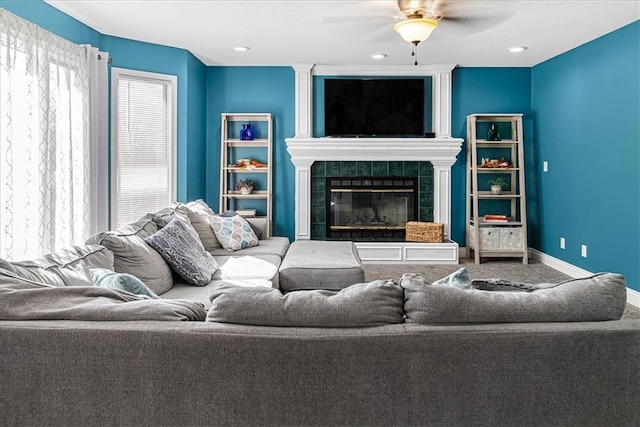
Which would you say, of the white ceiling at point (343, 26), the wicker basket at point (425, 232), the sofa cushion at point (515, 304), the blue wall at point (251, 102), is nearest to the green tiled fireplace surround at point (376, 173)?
the wicker basket at point (425, 232)

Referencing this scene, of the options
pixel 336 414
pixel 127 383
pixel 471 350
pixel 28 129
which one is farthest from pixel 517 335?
pixel 28 129

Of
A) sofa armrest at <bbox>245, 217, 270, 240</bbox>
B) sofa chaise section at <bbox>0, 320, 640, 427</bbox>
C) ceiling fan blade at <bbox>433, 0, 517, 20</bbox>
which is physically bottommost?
sofa chaise section at <bbox>0, 320, 640, 427</bbox>

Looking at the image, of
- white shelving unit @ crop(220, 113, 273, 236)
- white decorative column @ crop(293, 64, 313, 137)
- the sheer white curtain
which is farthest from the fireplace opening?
the sheer white curtain

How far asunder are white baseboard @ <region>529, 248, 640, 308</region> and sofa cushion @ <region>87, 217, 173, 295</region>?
12.6 ft

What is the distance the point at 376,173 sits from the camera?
6.59 m

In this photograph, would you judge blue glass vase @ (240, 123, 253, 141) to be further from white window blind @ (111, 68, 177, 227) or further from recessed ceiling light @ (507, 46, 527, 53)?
recessed ceiling light @ (507, 46, 527, 53)

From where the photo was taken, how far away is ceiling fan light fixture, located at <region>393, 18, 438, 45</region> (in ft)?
12.8

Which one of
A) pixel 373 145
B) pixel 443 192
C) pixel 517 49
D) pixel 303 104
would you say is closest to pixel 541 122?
pixel 517 49

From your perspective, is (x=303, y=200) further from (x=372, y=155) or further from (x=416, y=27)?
(x=416, y=27)

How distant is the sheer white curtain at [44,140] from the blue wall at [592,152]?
465 cm

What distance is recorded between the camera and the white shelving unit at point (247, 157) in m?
6.42

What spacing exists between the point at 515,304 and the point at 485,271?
449 centimetres

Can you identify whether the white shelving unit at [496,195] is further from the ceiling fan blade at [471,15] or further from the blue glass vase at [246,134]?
the blue glass vase at [246,134]

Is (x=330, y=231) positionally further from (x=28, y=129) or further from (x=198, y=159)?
(x=28, y=129)
